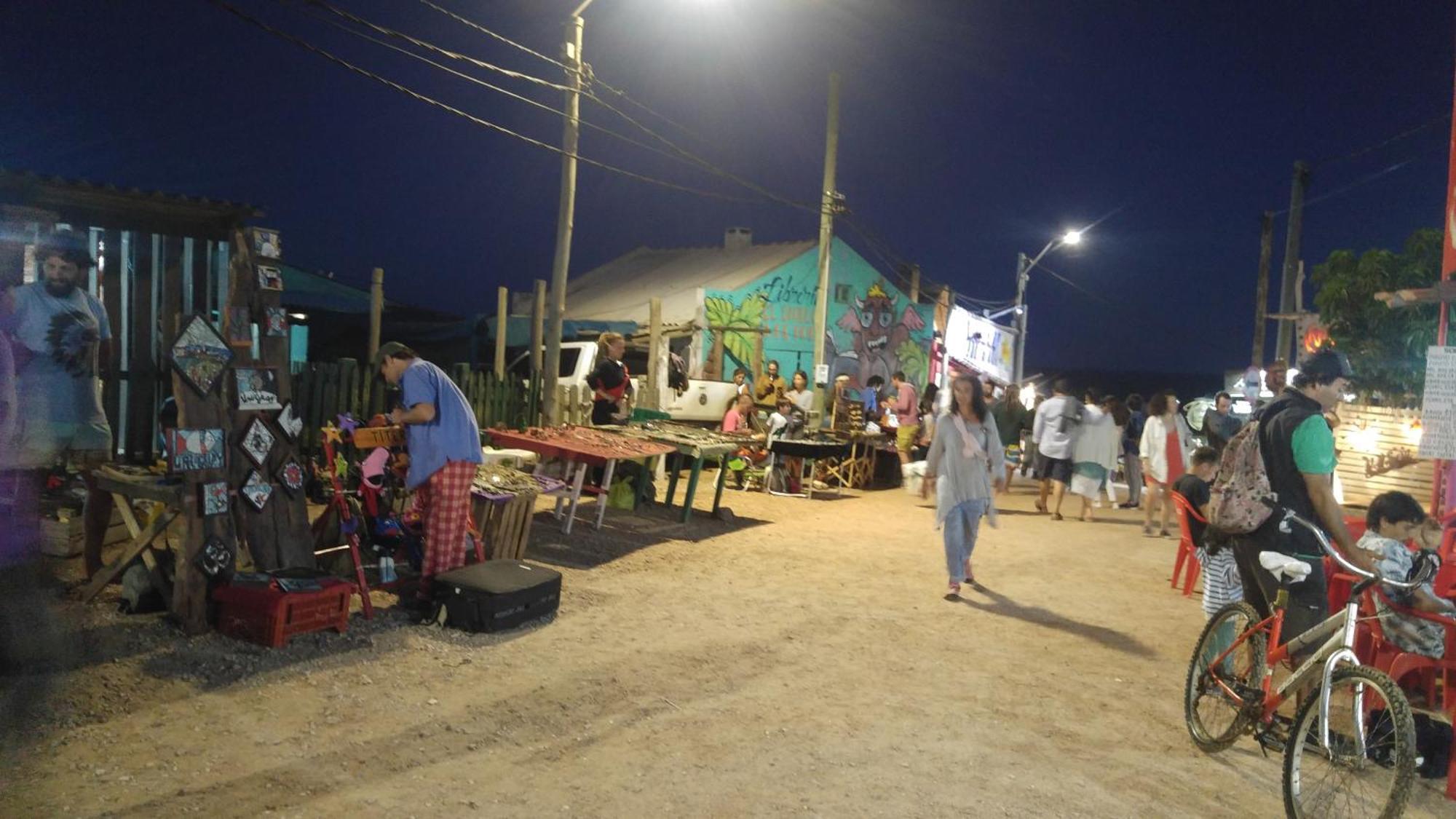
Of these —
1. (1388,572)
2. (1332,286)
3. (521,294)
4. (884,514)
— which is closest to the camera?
(1388,572)

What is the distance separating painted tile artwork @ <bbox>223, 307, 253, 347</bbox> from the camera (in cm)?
620

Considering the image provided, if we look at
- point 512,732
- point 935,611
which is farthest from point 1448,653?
point 512,732

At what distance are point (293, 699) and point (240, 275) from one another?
2838 millimetres

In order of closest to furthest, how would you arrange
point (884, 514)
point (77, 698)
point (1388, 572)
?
point (77, 698), point (1388, 572), point (884, 514)

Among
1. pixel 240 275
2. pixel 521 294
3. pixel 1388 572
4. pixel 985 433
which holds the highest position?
pixel 521 294

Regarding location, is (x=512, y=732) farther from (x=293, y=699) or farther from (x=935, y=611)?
(x=935, y=611)

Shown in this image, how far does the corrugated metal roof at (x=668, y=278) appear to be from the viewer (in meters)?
22.8

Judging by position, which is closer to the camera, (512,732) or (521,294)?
(512,732)

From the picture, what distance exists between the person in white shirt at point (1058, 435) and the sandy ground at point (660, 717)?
5.07 metres

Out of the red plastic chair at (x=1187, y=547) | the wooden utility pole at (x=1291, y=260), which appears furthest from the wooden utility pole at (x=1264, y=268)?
the red plastic chair at (x=1187, y=547)

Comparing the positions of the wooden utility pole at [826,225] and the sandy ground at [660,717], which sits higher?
the wooden utility pole at [826,225]

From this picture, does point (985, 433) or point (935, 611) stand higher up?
point (985, 433)

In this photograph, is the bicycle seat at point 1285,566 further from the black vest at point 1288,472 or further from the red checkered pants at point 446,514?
the red checkered pants at point 446,514

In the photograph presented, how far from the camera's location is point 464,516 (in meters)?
6.86
